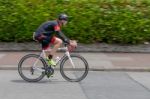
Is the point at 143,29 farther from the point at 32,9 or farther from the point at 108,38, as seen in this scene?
the point at 32,9

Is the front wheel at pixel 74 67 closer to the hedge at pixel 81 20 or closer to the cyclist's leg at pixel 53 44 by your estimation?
the cyclist's leg at pixel 53 44

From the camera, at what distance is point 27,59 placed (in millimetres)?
13055

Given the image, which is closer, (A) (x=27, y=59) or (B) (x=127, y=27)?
(A) (x=27, y=59)

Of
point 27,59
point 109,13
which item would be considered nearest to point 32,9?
point 109,13

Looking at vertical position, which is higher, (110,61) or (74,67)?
(74,67)

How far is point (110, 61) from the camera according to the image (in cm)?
1683

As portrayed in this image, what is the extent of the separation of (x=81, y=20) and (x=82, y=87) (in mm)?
7174

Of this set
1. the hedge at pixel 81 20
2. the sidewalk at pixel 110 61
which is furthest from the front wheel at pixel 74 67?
the hedge at pixel 81 20

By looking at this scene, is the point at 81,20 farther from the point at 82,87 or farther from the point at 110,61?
the point at 82,87

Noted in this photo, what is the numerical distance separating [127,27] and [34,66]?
6952 mm

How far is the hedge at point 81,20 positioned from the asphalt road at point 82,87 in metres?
4.60

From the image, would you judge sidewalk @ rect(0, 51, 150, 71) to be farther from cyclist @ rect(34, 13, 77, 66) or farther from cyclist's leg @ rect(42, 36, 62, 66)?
cyclist @ rect(34, 13, 77, 66)

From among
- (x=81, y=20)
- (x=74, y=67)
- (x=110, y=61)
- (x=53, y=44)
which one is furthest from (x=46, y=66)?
(x=81, y=20)

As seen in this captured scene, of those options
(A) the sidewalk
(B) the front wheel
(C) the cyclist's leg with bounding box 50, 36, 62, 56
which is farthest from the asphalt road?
(A) the sidewalk
